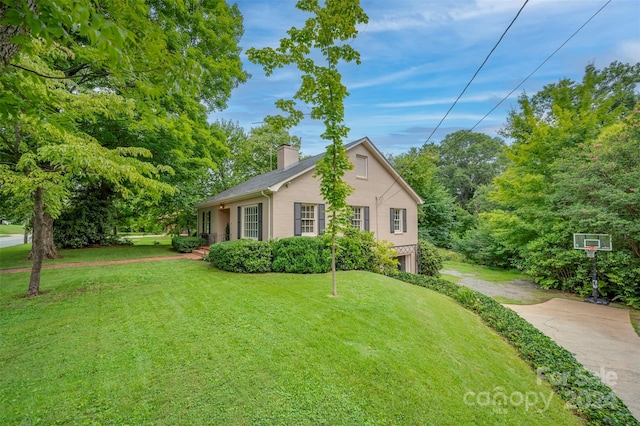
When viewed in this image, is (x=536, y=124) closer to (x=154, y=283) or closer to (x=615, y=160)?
(x=615, y=160)

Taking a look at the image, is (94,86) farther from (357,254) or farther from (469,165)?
(469,165)

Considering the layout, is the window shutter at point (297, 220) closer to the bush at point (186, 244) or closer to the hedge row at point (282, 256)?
the hedge row at point (282, 256)

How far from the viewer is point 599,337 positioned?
600 centimetres

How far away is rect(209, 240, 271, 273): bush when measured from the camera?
8.61 m

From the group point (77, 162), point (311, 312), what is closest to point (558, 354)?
point (311, 312)

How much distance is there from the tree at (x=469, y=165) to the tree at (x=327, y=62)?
32284 millimetres

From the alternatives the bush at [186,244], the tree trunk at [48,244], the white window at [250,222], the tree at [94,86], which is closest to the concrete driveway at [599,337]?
the tree at [94,86]

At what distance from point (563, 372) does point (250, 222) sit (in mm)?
10376

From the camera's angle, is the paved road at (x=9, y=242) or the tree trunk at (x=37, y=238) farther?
the paved road at (x=9, y=242)

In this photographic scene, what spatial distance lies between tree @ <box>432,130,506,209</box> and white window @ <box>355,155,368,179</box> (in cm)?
2566

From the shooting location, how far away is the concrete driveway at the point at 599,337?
13.9 ft

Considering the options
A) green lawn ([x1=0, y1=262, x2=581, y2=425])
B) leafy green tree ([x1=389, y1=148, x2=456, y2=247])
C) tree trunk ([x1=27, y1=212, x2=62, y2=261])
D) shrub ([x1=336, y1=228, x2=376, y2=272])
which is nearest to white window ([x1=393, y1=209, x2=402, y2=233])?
shrub ([x1=336, y1=228, x2=376, y2=272])

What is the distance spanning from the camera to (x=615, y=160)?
9.12m

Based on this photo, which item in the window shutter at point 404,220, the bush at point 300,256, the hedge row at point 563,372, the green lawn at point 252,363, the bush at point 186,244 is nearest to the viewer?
the green lawn at point 252,363
